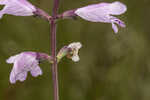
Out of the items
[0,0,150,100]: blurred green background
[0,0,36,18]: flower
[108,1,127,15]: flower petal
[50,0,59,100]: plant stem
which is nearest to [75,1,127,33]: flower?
[108,1,127,15]: flower petal

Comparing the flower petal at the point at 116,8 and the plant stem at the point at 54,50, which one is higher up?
the flower petal at the point at 116,8

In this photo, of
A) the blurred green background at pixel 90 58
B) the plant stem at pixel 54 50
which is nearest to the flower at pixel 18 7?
the plant stem at pixel 54 50

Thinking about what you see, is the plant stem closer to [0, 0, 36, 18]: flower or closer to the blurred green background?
[0, 0, 36, 18]: flower

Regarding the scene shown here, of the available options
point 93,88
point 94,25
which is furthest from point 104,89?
point 94,25

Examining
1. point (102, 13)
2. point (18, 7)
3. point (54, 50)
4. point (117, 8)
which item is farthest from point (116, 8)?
point (18, 7)

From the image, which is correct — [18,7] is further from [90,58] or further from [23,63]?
[90,58]

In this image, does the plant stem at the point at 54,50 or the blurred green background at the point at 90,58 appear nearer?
the plant stem at the point at 54,50

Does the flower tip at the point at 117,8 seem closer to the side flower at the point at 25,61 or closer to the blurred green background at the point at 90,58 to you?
the side flower at the point at 25,61

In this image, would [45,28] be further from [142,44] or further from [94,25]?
[142,44]
